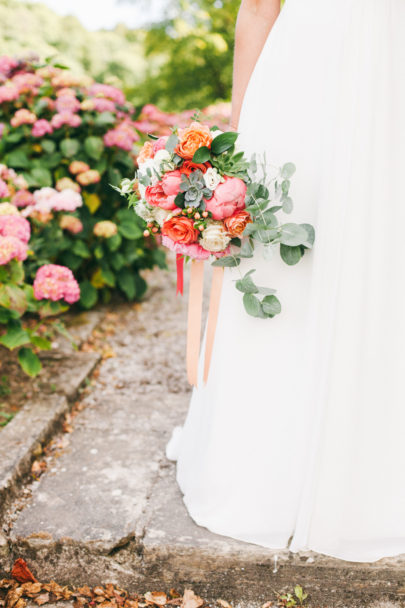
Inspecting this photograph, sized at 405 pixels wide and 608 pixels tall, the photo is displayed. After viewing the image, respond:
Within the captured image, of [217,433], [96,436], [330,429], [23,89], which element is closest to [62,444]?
[96,436]

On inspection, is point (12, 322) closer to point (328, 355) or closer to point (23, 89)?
point (328, 355)

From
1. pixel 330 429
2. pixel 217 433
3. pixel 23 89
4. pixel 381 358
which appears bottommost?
pixel 217 433

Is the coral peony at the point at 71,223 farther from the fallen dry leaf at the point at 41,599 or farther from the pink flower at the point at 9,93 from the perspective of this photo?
the fallen dry leaf at the point at 41,599

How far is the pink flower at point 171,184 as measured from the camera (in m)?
1.31

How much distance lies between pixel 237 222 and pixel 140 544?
Answer: 1051 mm

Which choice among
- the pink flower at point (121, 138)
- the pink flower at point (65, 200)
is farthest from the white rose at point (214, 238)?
the pink flower at point (121, 138)

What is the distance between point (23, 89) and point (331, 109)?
246 cm

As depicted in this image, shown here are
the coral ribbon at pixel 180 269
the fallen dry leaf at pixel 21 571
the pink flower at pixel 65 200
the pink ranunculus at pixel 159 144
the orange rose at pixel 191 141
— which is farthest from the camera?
the pink flower at pixel 65 200

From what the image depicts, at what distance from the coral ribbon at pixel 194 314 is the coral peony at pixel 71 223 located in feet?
5.40

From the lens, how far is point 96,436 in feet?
7.34

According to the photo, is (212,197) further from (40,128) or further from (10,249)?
(40,128)

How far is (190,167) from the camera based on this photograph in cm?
132

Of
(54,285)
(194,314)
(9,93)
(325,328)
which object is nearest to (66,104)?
(9,93)

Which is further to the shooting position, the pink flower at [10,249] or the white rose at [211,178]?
the pink flower at [10,249]
